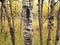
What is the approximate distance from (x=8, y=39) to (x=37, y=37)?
2204 millimetres

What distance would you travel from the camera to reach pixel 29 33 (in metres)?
4.86

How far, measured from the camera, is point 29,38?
4.86 meters

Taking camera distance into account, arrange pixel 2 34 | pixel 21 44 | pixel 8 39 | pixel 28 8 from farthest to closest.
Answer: pixel 2 34, pixel 8 39, pixel 21 44, pixel 28 8

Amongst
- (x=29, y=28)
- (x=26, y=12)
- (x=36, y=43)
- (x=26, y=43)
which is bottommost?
(x=36, y=43)

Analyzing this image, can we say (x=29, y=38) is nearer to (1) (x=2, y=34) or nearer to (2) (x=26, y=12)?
(2) (x=26, y=12)

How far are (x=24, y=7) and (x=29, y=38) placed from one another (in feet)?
2.29

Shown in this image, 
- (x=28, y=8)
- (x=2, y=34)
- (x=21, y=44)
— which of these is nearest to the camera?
(x=28, y=8)

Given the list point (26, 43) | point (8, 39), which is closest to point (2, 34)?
point (8, 39)

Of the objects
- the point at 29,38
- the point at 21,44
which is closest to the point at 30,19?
the point at 29,38

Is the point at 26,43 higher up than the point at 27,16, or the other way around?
the point at 27,16

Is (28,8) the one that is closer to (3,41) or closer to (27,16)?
(27,16)

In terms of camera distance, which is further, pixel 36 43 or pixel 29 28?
pixel 36 43

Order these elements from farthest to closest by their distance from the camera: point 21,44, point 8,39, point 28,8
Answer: point 8,39
point 21,44
point 28,8

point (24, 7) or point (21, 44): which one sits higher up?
point (24, 7)
